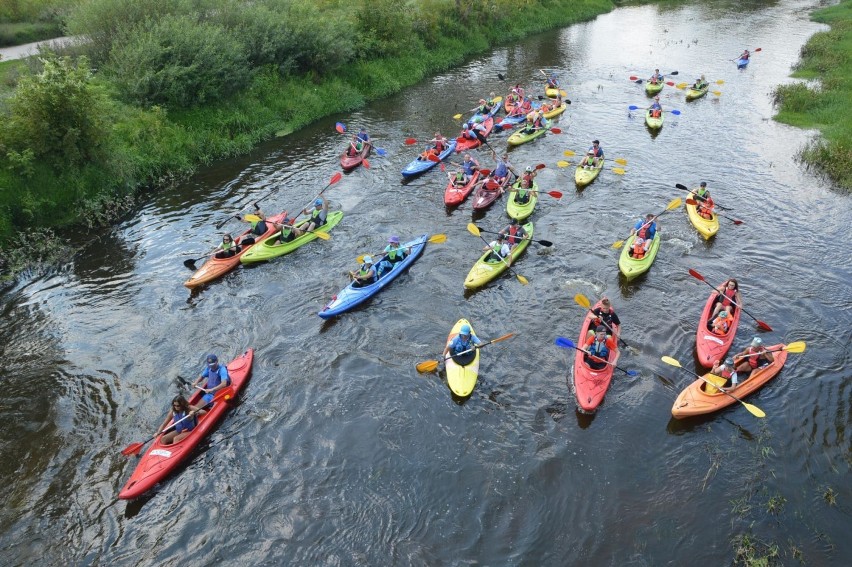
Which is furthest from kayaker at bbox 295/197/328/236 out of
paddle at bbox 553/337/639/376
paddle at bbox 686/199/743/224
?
paddle at bbox 686/199/743/224

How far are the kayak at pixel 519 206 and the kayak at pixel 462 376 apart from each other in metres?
8.20

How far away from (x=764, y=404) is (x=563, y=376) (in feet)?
14.9

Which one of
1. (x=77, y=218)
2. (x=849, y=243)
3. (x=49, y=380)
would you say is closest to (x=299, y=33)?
(x=77, y=218)

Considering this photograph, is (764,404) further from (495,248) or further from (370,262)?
(370,262)

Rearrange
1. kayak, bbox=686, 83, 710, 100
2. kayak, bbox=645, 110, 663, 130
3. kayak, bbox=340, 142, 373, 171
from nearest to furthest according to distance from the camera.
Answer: kayak, bbox=340, 142, 373, 171 → kayak, bbox=645, 110, 663, 130 → kayak, bbox=686, 83, 710, 100

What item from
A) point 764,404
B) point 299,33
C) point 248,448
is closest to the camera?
point 248,448

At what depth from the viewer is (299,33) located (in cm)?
3028

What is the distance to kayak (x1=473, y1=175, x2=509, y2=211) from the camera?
2092 cm

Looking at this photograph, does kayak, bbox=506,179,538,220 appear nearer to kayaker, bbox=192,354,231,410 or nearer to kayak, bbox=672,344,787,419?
kayak, bbox=672,344,787,419

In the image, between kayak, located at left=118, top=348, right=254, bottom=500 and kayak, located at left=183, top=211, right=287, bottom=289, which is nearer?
kayak, located at left=118, top=348, right=254, bottom=500

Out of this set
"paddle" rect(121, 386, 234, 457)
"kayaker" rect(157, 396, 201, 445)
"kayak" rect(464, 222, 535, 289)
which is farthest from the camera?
"kayak" rect(464, 222, 535, 289)

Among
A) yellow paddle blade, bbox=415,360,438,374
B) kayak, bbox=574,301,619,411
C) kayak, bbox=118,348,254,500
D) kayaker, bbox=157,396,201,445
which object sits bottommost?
kayak, bbox=574,301,619,411

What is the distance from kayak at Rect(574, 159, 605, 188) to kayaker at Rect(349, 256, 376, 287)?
10.8 meters

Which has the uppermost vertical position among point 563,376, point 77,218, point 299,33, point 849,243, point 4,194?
point 299,33
